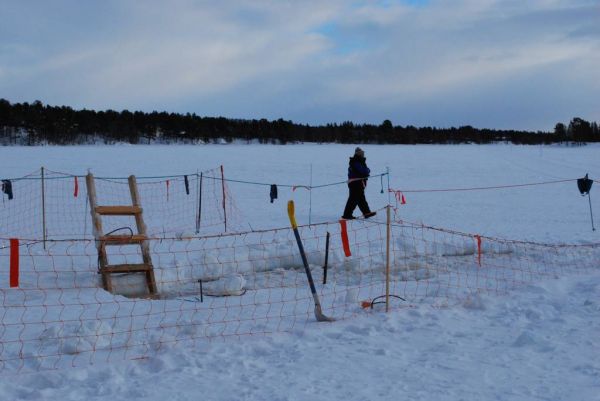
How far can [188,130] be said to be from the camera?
91000 mm

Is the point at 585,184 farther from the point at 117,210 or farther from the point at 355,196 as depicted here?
the point at 117,210

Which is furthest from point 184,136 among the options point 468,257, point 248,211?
point 468,257

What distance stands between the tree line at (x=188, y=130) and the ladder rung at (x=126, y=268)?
66712 millimetres

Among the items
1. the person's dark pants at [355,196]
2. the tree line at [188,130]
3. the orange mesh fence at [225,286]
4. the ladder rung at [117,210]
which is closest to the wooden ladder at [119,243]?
the ladder rung at [117,210]

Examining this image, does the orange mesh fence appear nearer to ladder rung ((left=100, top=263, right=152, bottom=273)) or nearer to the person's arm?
ladder rung ((left=100, top=263, right=152, bottom=273))

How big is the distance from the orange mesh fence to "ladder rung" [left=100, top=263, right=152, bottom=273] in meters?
0.10

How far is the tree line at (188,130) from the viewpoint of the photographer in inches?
2936

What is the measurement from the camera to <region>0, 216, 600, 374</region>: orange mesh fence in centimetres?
548

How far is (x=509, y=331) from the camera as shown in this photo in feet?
18.4

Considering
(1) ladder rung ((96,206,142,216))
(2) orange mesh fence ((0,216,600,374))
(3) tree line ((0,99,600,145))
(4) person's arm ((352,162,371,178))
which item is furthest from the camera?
(3) tree line ((0,99,600,145))

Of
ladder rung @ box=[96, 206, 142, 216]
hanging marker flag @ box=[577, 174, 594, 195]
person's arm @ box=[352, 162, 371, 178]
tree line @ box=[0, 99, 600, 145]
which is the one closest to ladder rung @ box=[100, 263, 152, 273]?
ladder rung @ box=[96, 206, 142, 216]

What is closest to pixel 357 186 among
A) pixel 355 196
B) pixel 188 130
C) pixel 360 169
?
pixel 355 196

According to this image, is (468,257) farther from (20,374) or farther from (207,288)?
(20,374)

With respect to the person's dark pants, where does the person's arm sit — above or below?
above
